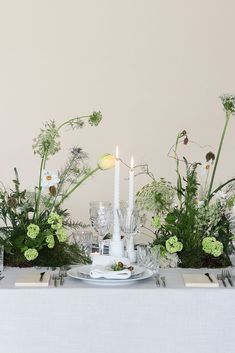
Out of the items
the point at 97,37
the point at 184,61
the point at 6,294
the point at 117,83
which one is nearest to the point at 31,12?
the point at 97,37

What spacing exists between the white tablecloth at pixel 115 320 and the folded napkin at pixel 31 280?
0.03 metres

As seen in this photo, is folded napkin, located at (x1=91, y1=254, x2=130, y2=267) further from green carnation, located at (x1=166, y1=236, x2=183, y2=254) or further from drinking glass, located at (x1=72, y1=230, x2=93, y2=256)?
drinking glass, located at (x1=72, y1=230, x2=93, y2=256)

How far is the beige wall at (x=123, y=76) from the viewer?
4.27 meters

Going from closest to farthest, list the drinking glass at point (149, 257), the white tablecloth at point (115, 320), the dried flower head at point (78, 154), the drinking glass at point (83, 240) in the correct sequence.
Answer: the white tablecloth at point (115, 320) → the drinking glass at point (149, 257) → the dried flower head at point (78, 154) → the drinking glass at point (83, 240)

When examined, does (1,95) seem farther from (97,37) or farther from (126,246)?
(126,246)

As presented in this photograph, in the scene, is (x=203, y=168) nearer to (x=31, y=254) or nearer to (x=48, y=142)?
(x=48, y=142)

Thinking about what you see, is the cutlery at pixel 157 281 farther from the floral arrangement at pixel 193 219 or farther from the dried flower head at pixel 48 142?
the dried flower head at pixel 48 142

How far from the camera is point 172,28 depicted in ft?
14.0

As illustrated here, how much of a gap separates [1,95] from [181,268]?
254cm

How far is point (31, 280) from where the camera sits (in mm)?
1822

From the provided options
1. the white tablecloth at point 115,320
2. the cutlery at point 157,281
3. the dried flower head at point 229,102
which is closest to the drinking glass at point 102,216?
the cutlery at point 157,281

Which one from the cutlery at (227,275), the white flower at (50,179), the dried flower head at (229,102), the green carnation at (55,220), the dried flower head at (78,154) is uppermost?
the dried flower head at (229,102)

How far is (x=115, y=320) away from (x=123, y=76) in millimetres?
2735

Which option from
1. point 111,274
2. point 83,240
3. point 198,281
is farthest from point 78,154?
point 198,281
